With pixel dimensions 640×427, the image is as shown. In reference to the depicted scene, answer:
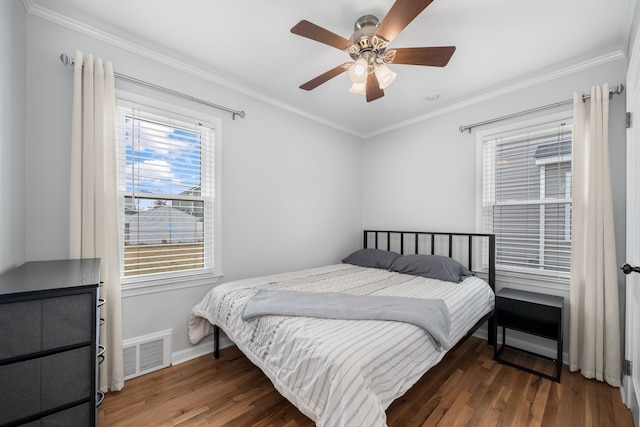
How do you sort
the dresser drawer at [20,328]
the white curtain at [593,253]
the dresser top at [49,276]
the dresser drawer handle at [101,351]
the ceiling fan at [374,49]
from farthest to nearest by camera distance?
the white curtain at [593,253] < the dresser drawer handle at [101,351] < the ceiling fan at [374,49] < the dresser top at [49,276] < the dresser drawer at [20,328]

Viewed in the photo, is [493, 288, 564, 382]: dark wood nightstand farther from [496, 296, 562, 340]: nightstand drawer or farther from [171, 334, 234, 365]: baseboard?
[171, 334, 234, 365]: baseboard

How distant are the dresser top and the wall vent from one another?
808mm

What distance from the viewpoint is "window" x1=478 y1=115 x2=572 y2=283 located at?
2.38 m

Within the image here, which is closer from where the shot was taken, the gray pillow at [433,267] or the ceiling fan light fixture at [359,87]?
the ceiling fan light fixture at [359,87]

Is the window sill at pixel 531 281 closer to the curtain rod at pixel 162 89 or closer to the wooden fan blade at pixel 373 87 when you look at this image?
the wooden fan blade at pixel 373 87

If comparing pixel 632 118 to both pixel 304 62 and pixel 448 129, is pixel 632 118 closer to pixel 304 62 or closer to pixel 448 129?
pixel 448 129

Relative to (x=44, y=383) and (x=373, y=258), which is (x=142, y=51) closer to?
(x=44, y=383)

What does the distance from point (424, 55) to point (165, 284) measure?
2.62 meters

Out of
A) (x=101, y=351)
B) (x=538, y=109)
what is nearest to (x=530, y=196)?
(x=538, y=109)

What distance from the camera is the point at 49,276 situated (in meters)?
1.28

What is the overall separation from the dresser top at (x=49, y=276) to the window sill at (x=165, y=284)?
1.49 feet

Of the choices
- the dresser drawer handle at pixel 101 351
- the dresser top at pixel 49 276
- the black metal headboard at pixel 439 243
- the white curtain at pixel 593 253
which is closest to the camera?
the dresser top at pixel 49 276

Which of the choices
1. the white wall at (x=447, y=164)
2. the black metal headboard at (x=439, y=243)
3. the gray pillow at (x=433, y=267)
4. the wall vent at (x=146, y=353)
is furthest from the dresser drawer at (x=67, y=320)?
the white wall at (x=447, y=164)

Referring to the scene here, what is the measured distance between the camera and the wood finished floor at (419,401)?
163 centimetres
